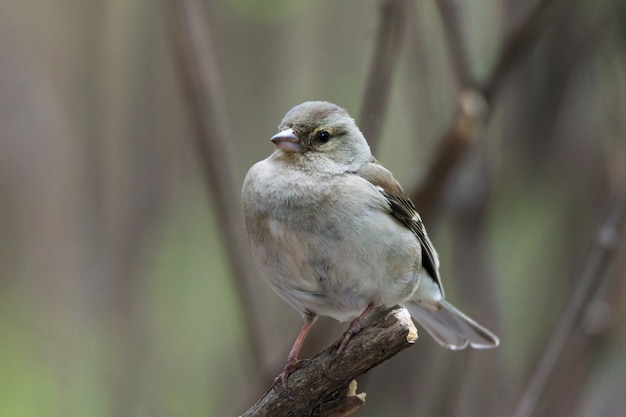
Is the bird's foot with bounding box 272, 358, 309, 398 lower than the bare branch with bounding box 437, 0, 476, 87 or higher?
lower

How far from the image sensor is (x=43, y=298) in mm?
5371

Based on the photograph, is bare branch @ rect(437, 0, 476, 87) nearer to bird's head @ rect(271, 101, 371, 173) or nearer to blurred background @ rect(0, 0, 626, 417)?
blurred background @ rect(0, 0, 626, 417)

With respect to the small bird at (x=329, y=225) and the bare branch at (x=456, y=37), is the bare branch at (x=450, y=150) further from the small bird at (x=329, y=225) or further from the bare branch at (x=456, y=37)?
the small bird at (x=329, y=225)

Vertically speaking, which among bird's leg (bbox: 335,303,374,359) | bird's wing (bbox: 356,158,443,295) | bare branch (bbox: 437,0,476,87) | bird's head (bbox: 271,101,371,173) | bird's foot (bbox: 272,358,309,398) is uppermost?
bare branch (bbox: 437,0,476,87)

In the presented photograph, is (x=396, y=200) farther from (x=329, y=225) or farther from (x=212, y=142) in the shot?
(x=212, y=142)

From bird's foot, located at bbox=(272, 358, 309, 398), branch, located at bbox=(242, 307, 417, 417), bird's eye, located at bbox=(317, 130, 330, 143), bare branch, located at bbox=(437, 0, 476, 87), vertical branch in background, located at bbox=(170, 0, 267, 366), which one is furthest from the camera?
vertical branch in background, located at bbox=(170, 0, 267, 366)

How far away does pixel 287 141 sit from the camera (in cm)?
311

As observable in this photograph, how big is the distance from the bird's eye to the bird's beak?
10 cm

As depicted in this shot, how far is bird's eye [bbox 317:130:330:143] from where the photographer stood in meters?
3.21

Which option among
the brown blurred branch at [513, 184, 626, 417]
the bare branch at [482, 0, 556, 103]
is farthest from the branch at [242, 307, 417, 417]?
the bare branch at [482, 0, 556, 103]

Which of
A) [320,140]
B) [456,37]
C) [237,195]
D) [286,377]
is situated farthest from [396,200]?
[237,195]

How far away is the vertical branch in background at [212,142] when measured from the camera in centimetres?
409

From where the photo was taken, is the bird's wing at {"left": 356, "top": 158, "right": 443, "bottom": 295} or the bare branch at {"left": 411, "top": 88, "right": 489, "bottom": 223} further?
the bare branch at {"left": 411, "top": 88, "right": 489, "bottom": 223}

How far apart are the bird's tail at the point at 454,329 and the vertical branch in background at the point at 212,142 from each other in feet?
3.13
